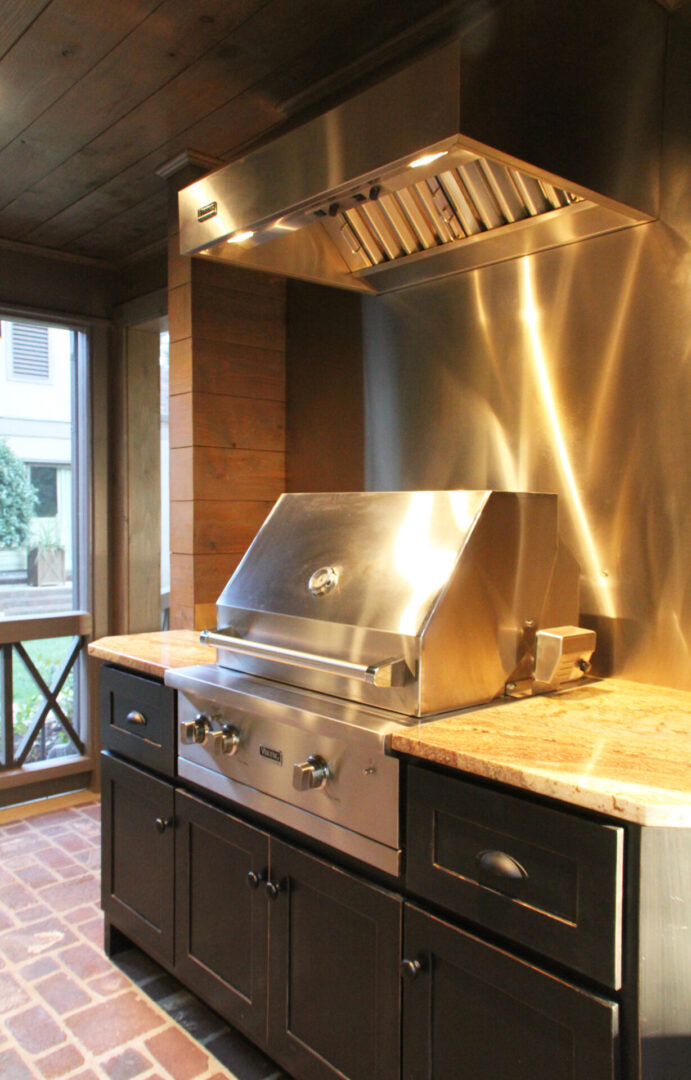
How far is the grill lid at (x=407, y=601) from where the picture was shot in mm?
1553

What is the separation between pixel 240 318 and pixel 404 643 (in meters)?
1.59

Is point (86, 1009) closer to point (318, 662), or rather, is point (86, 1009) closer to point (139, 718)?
point (139, 718)

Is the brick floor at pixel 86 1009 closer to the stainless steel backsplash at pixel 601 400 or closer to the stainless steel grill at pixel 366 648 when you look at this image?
the stainless steel grill at pixel 366 648

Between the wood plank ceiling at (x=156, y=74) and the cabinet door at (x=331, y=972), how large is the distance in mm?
1605

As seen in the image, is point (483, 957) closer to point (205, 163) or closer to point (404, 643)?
point (404, 643)

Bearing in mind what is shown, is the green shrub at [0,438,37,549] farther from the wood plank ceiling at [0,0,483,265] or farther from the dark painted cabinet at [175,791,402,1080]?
the dark painted cabinet at [175,791,402,1080]

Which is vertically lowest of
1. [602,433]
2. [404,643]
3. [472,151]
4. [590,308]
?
[404,643]

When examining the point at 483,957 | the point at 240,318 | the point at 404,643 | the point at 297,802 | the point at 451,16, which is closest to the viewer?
the point at 483,957

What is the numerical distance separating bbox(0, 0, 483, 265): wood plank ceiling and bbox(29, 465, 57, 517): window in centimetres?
114

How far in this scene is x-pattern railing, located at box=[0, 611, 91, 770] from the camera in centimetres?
348

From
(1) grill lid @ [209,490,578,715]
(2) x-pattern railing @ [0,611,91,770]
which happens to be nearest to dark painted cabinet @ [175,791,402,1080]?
(1) grill lid @ [209,490,578,715]

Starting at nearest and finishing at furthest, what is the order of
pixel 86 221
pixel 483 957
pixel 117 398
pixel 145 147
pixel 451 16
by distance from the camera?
1. pixel 483 957
2. pixel 451 16
3. pixel 145 147
4. pixel 86 221
5. pixel 117 398

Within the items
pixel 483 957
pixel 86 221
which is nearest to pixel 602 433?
pixel 483 957

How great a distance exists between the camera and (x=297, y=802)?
1.65 m
